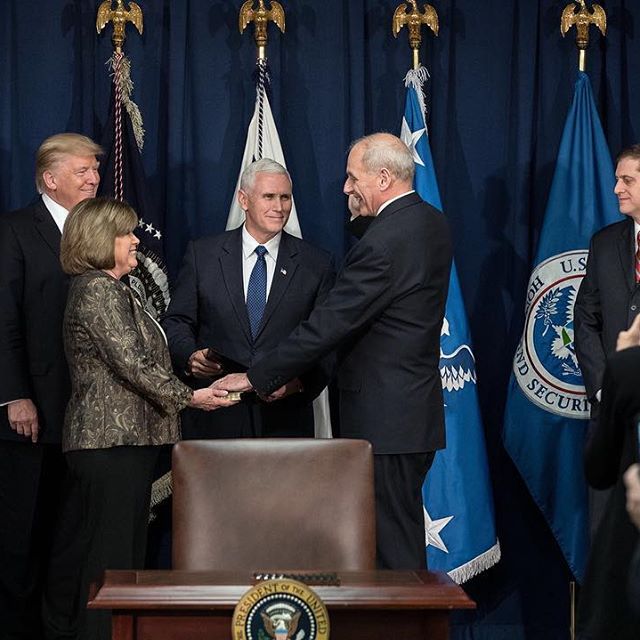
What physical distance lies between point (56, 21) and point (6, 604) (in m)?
2.33

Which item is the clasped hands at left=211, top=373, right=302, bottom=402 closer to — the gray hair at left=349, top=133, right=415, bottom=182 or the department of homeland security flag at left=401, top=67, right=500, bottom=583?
the gray hair at left=349, top=133, right=415, bottom=182

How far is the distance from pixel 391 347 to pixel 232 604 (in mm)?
1798

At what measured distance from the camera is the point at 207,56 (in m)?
5.09

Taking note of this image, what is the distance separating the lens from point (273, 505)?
2.99 m

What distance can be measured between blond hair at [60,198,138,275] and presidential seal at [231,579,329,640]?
171 centimetres

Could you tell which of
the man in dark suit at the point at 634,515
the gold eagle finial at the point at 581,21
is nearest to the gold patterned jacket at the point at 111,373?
the man in dark suit at the point at 634,515

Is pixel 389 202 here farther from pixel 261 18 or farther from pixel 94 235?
pixel 261 18

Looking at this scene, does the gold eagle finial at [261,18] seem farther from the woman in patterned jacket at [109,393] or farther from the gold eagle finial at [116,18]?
the woman in patterned jacket at [109,393]

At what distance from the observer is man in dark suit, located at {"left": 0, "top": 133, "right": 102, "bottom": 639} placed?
14.1 ft

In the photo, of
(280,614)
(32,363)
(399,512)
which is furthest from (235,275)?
(280,614)

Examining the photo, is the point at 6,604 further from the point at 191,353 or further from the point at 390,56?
the point at 390,56

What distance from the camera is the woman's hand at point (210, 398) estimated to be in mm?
3930

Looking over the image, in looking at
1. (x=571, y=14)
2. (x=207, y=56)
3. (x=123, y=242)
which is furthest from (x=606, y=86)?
(x=123, y=242)

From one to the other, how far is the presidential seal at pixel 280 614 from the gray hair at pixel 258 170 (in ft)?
8.84
